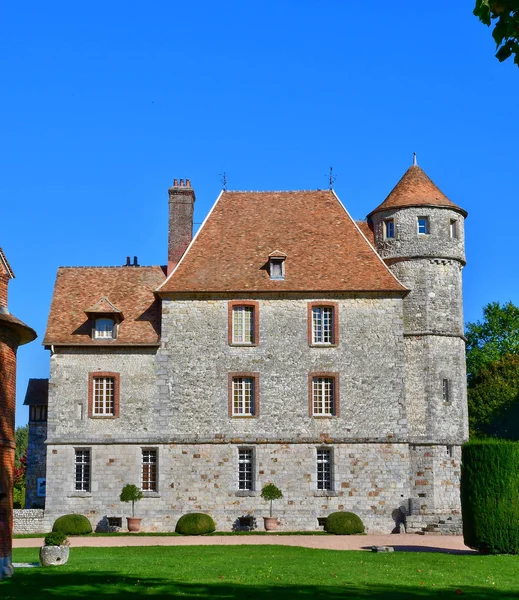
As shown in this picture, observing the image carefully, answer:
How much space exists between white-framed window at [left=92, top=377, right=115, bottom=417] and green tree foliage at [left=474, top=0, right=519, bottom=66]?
2747cm

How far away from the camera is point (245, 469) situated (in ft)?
118

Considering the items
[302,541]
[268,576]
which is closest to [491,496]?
[302,541]

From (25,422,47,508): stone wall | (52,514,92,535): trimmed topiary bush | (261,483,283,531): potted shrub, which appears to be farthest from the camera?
(25,422,47,508): stone wall

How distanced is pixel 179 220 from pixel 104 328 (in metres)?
5.27

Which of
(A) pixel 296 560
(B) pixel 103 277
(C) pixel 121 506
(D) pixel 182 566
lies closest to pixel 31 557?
(D) pixel 182 566

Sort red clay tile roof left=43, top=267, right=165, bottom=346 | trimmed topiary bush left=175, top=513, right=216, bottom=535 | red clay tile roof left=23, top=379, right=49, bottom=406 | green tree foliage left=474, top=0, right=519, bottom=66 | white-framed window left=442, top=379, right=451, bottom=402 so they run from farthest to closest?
red clay tile roof left=23, top=379, right=49, bottom=406, white-framed window left=442, top=379, right=451, bottom=402, red clay tile roof left=43, top=267, right=165, bottom=346, trimmed topiary bush left=175, top=513, right=216, bottom=535, green tree foliage left=474, top=0, right=519, bottom=66

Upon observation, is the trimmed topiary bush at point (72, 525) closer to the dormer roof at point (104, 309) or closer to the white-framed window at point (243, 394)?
the white-framed window at point (243, 394)

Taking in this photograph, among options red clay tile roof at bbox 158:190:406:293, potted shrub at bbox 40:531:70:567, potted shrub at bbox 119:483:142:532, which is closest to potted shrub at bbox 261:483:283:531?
potted shrub at bbox 119:483:142:532

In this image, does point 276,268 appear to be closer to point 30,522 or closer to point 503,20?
point 30,522

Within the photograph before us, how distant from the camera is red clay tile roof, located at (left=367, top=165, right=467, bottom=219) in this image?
38094 millimetres

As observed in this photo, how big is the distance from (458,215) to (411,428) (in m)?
8.28

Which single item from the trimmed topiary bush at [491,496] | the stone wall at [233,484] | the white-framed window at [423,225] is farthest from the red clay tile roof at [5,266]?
the white-framed window at [423,225]

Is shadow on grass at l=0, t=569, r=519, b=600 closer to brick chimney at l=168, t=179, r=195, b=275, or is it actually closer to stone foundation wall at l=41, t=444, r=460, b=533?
stone foundation wall at l=41, t=444, r=460, b=533

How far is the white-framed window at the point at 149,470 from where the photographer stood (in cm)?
3572
